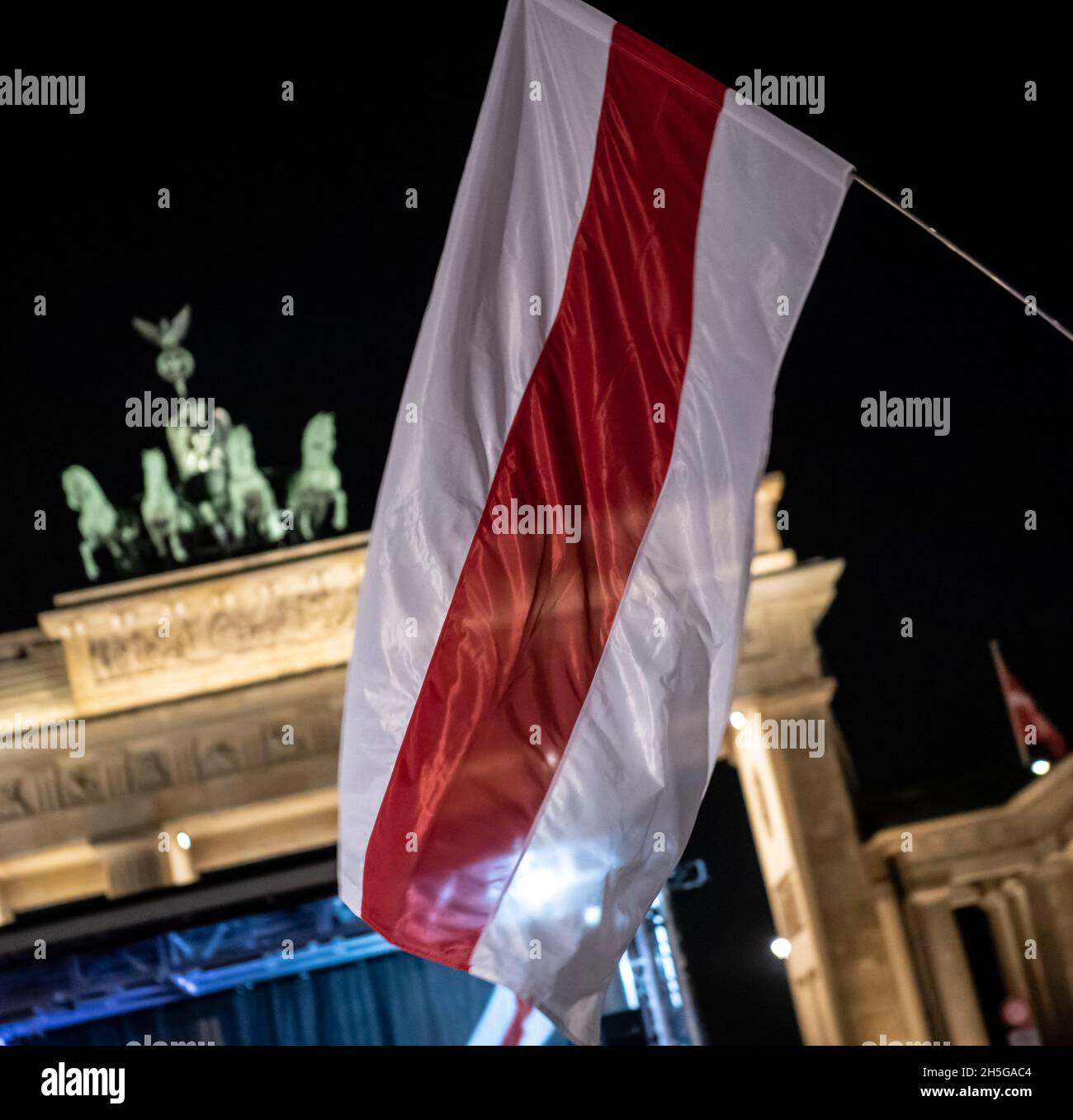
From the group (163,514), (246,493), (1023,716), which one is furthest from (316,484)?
(1023,716)

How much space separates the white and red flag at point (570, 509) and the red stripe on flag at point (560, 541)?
0.04ft

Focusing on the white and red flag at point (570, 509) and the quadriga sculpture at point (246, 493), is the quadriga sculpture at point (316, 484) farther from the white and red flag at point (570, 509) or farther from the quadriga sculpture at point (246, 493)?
the white and red flag at point (570, 509)

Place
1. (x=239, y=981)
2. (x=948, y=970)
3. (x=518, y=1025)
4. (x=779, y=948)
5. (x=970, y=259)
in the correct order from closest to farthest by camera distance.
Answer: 1. (x=970, y=259)
2. (x=518, y=1025)
3. (x=239, y=981)
4. (x=779, y=948)
5. (x=948, y=970)

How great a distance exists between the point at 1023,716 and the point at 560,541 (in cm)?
2297

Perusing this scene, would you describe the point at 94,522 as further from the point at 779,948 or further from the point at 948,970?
the point at 948,970

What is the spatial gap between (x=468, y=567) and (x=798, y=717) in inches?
999

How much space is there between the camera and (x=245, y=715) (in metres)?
31.1

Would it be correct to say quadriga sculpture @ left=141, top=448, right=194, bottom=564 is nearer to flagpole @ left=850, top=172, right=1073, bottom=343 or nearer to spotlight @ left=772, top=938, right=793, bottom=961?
spotlight @ left=772, top=938, right=793, bottom=961

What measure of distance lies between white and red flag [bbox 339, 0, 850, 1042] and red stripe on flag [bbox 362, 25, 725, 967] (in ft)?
0.04

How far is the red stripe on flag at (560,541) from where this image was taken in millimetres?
5977

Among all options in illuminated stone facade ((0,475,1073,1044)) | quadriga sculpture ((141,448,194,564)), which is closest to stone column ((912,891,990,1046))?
illuminated stone facade ((0,475,1073,1044))

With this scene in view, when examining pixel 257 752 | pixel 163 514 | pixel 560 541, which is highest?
pixel 163 514

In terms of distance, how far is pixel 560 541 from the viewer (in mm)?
6309
